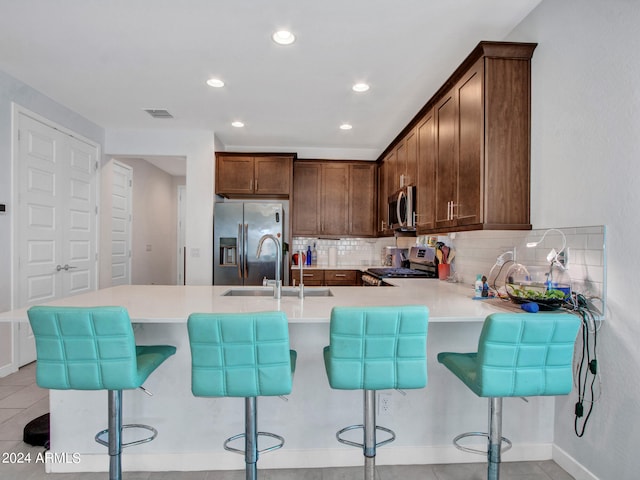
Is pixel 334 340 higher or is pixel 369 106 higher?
pixel 369 106

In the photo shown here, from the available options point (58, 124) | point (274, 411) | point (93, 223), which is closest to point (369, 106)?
point (274, 411)

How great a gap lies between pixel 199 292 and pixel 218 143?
293 cm

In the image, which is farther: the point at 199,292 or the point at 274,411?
the point at 199,292

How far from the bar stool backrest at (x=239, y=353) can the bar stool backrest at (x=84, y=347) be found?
0.28 m

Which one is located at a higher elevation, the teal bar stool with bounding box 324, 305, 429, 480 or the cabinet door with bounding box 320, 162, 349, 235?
the cabinet door with bounding box 320, 162, 349, 235

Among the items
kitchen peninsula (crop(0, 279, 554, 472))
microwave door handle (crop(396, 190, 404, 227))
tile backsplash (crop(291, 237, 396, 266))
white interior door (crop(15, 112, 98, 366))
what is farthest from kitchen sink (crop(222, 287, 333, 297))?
tile backsplash (crop(291, 237, 396, 266))

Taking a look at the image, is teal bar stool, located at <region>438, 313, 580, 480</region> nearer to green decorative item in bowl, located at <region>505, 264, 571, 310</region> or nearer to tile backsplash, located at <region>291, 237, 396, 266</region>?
green decorative item in bowl, located at <region>505, 264, 571, 310</region>

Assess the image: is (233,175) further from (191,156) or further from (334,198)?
(334,198)

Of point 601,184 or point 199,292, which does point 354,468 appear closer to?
point 199,292

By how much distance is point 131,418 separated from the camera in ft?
6.40

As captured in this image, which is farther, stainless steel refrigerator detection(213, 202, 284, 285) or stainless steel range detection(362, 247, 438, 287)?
stainless steel refrigerator detection(213, 202, 284, 285)

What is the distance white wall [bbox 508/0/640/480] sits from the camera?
60.9 inches

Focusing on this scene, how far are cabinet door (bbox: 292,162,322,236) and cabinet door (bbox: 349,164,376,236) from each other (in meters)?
0.46

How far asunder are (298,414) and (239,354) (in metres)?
0.79
